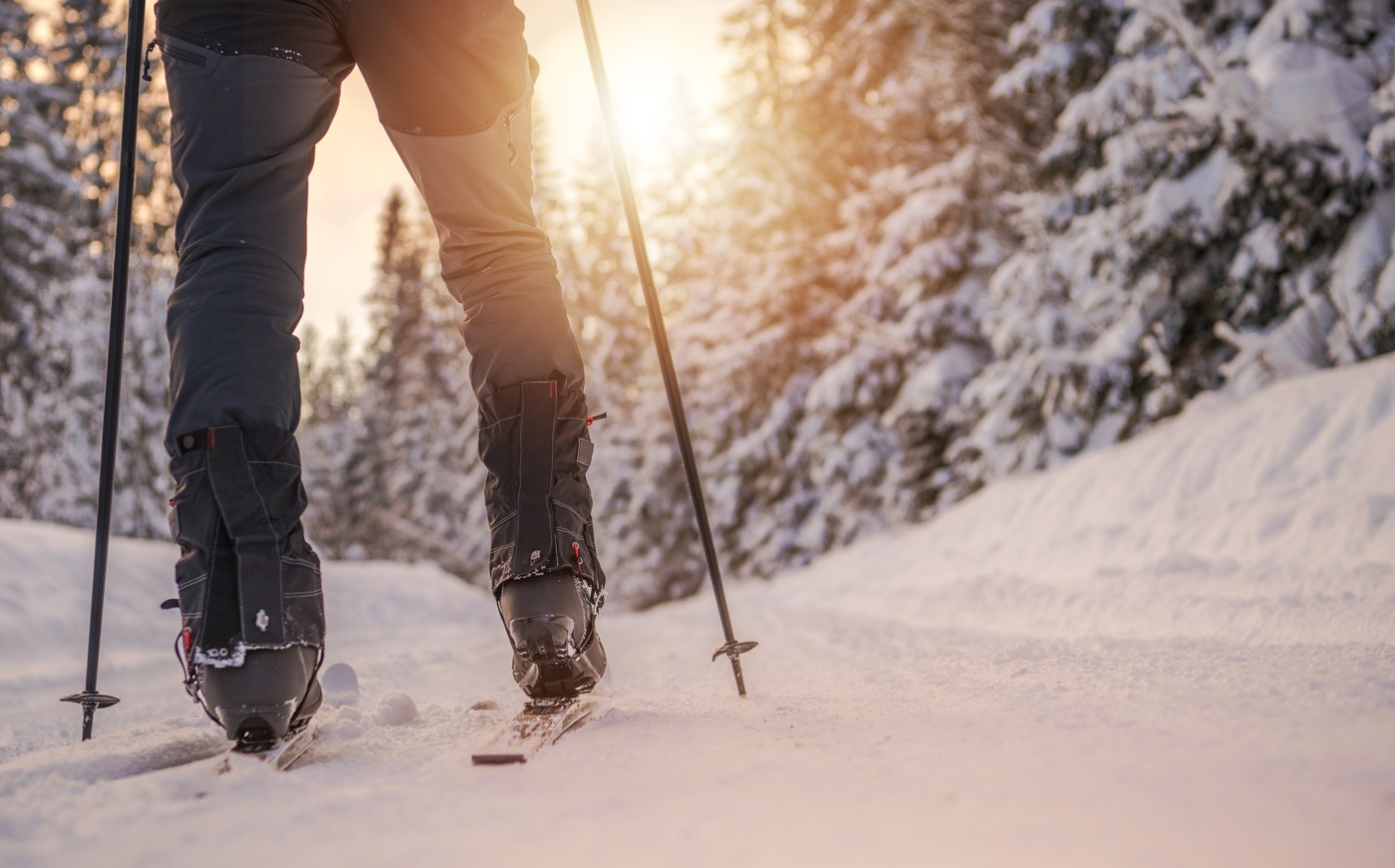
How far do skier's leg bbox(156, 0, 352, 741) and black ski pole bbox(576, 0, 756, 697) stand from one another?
31.3 inches

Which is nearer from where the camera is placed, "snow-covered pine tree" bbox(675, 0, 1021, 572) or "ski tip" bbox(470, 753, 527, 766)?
"ski tip" bbox(470, 753, 527, 766)

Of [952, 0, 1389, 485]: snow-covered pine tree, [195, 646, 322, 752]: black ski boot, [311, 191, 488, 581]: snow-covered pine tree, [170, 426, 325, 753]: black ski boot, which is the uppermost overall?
[311, 191, 488, 581]: snow-covered pine tree

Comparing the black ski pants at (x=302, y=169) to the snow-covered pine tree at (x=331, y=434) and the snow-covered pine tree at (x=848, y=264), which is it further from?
the snow-covered pine tree at (x=331, y=434)

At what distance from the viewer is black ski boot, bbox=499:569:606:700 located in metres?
1.46

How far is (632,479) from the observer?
19.3 m

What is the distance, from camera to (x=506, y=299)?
1.65m

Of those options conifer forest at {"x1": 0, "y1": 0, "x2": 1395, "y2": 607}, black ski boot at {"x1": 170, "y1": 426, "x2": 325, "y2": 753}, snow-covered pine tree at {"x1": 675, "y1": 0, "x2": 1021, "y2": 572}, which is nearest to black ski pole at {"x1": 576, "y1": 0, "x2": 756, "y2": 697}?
black ski boot at {"x1": 170, "y1": 426, "x2": 325, "y2": 753}

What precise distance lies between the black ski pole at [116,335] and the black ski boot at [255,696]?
2.24ft

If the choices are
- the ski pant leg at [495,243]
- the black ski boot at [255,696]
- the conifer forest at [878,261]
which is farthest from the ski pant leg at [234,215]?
the conifer forest at [878,261]

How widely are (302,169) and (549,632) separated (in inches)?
36.9

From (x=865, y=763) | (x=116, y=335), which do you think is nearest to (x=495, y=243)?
(x=116, y=335)

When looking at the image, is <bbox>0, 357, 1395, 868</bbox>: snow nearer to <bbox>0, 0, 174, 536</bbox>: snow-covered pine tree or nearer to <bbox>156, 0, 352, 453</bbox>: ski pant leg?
<bbox>156, 0, 352, 453</bbox>: ski pant leg

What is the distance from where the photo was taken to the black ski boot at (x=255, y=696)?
1.16 meters

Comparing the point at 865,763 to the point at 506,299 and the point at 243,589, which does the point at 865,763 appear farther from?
the point at 506,299
